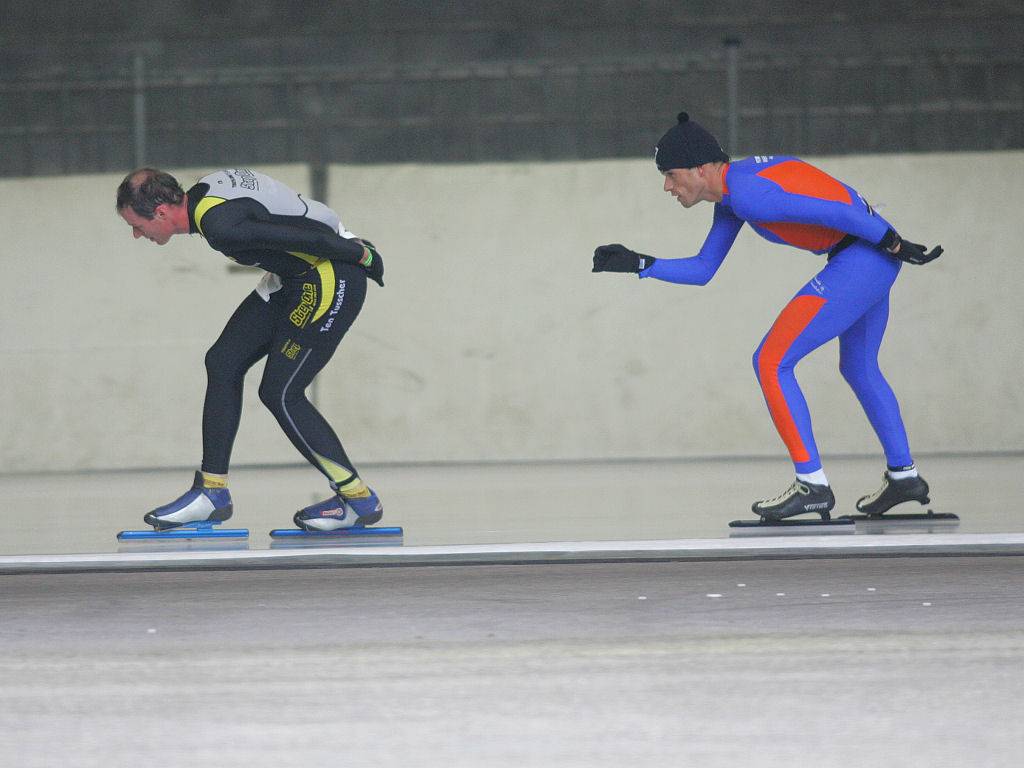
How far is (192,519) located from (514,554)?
1.26m

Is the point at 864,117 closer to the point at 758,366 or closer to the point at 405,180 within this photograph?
the point at 405,180

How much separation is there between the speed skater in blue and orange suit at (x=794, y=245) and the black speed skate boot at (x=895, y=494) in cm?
34

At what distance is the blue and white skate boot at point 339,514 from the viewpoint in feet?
20.2

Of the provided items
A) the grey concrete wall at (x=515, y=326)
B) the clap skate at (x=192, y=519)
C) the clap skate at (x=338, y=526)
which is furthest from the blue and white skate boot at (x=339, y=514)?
the grey concrete wall at (x=515, y=326)

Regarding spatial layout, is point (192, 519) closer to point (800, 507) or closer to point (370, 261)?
point (370, 261)

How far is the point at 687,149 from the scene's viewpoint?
240 inches

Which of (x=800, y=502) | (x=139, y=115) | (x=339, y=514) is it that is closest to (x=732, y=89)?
(x=139, y=115)

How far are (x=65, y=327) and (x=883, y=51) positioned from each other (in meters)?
5.47

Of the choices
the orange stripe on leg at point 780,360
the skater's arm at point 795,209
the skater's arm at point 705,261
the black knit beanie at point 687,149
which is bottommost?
the orange stripe on leg at point 780,360

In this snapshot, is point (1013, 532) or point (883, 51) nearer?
point (1013, 532)

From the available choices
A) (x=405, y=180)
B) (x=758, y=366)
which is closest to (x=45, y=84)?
(x=405, y=180)

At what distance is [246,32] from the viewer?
11.3 metres

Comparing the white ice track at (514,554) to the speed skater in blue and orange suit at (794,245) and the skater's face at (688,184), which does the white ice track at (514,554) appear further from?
the skater's face at (688,184)

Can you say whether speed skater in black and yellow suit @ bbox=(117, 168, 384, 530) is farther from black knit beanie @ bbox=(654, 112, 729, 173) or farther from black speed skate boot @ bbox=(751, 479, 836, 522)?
black speed skate boot @ bbox=(751, 479, 836, 522)
